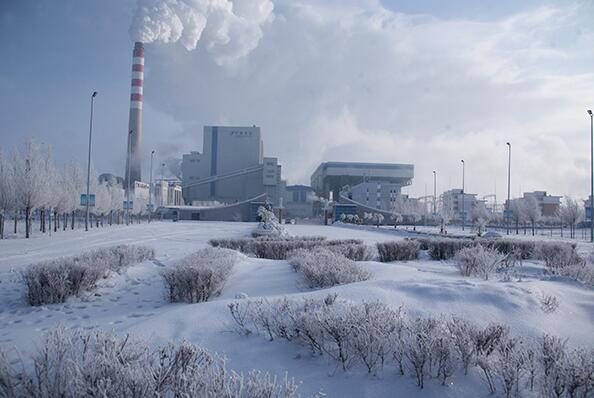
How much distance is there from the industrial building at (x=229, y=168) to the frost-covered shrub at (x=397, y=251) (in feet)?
249

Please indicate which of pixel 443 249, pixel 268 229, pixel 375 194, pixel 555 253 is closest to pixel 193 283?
pixel 443 249

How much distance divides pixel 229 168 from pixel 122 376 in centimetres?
9154

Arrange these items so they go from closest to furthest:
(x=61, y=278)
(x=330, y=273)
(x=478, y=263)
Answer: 1. (x=61, y=278)
2. (x=330, y=273)
3. (x=478, y=263)

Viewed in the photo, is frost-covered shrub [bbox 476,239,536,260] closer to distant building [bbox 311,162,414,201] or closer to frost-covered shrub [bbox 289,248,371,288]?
frost-covered shrub [bbox 289,248,371,288]

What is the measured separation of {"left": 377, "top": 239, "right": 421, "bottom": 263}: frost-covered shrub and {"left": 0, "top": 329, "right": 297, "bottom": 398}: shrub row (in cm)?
1217

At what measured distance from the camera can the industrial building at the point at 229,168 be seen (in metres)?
91.6

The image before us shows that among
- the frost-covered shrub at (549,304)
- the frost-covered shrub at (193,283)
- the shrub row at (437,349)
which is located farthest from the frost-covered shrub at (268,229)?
the shrub row at (437,349)

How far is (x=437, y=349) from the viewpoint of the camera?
3777mm

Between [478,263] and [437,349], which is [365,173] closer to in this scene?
[478,263]

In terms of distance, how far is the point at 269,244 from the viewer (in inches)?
640

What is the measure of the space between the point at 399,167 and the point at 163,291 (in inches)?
4227

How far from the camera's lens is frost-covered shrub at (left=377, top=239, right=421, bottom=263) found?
15.1m

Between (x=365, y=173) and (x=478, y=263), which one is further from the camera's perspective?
(x=365, y=173)

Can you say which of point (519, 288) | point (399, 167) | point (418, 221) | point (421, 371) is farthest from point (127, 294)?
point (399, 167)
